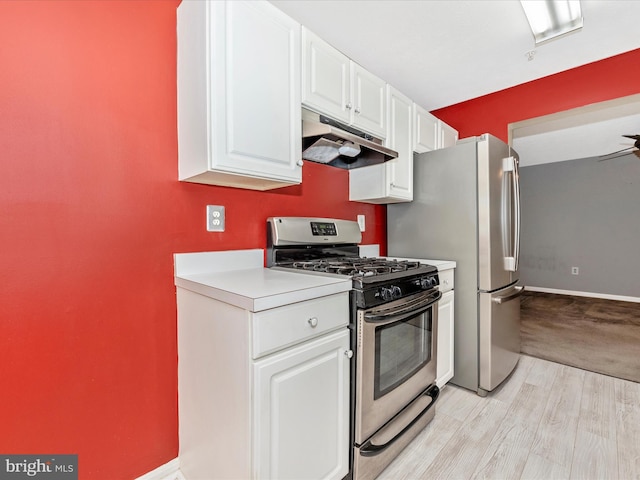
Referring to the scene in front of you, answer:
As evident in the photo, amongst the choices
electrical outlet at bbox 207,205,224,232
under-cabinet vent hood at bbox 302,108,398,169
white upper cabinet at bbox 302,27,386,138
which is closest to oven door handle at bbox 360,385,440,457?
electrical outlet at bbox 207,205,224,232

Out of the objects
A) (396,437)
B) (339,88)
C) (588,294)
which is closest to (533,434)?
(396,437)

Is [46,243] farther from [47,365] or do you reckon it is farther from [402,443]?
[402,443]

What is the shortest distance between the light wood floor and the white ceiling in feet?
7.94

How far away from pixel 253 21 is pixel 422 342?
1.78 m

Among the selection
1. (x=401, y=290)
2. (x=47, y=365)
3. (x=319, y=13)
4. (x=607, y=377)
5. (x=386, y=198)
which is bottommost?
(x=607, y=377)

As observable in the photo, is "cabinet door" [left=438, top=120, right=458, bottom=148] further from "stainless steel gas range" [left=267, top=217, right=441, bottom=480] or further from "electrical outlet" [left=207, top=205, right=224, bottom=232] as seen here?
"electrical outlet" [left=207, top=205, right=224, bottom=232]

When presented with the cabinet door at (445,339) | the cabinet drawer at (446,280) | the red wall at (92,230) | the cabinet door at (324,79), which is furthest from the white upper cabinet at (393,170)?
the red wall at (92,230)

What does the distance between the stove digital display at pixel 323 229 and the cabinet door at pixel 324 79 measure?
646mm

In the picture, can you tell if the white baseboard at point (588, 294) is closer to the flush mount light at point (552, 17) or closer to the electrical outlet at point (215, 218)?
the flush mount light at point (552, 17)

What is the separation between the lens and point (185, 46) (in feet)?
4.59

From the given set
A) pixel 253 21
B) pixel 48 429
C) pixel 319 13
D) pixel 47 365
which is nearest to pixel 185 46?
pixel 253 21

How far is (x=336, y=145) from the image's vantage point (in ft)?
5.92

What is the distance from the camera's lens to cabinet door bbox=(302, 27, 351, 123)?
63.1 inches

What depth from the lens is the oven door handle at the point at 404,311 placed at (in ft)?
4.35
